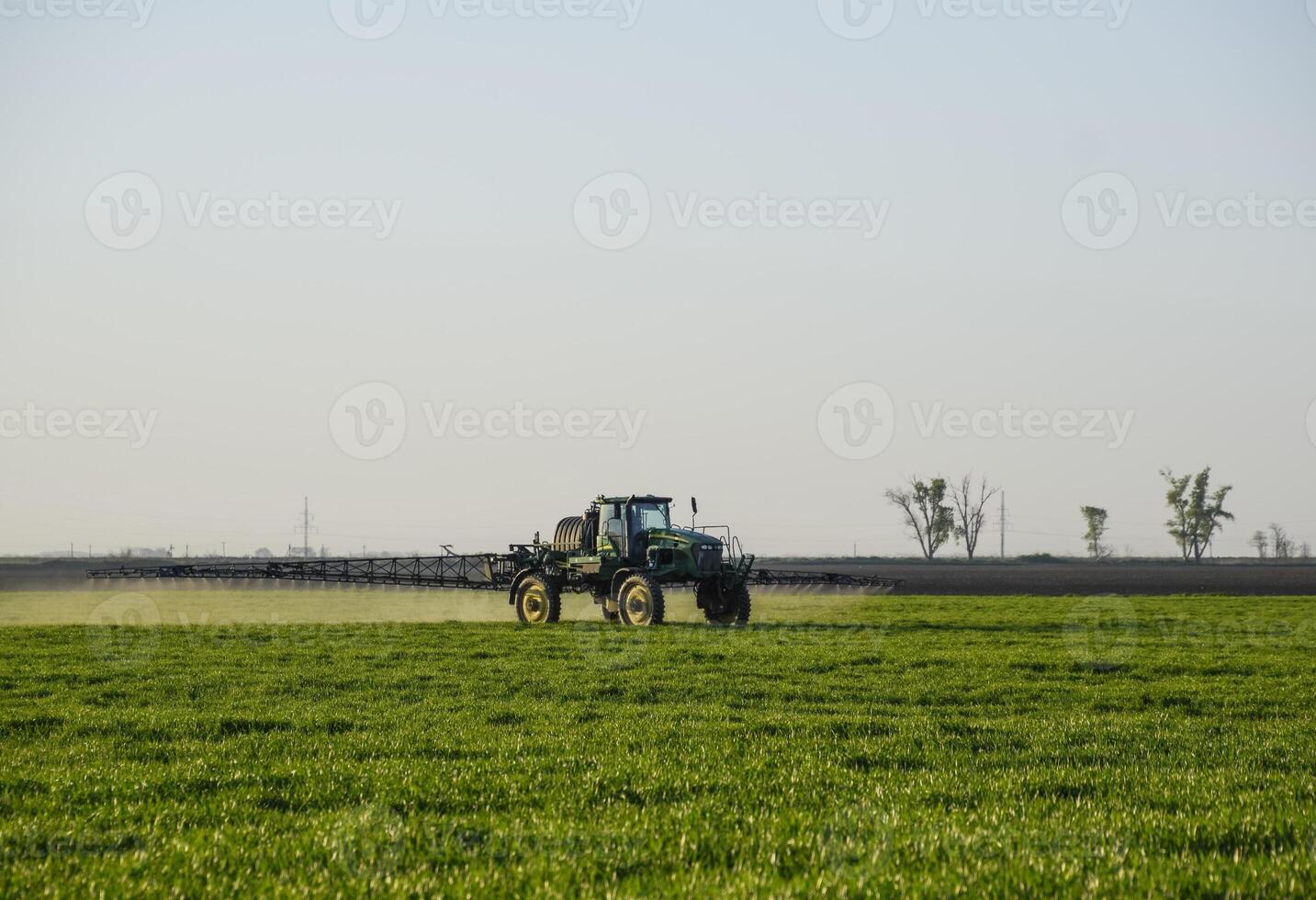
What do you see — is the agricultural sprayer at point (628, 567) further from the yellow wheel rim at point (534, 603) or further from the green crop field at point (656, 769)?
the green crop field at point (656, 769)

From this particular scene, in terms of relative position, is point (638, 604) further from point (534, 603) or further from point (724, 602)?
point (534, 603)

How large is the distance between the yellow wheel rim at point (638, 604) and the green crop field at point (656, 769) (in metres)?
5.65

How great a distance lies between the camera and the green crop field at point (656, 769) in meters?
7.44

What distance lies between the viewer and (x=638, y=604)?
32.4 meters

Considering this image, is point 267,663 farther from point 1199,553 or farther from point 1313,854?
point 1199,553

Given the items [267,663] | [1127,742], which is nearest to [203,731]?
[267,663]

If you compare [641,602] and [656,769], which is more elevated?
[641,602]

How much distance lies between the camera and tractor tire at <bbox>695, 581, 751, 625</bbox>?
35.0m

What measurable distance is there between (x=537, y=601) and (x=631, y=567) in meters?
3.82
